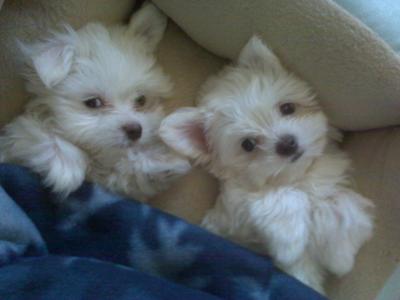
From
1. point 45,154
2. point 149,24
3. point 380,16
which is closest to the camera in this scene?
point 380,16

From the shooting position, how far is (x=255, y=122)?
1.46m

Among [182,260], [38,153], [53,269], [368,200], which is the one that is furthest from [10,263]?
[368,200]

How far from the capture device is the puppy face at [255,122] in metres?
1.45

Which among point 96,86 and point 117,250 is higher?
point 96,86

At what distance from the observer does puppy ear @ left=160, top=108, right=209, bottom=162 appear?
4.87 feet

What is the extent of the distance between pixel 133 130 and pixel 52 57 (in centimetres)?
28

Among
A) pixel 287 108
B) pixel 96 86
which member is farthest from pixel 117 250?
pixel 287 108

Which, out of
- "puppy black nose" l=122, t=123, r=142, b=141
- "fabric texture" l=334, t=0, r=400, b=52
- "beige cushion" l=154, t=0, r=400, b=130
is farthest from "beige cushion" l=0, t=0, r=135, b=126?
"fabric texture" l=334, t=0, r=400, b=52

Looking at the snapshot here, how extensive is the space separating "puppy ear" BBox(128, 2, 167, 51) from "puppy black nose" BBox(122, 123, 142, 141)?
0.26m

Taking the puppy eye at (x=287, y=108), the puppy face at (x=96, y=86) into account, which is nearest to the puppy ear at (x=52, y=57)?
the puppy face at (x=96, y=86)

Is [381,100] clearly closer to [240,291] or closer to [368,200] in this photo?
[368,200]

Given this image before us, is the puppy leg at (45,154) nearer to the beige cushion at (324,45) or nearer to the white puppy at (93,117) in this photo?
the white puppy at (93,117)

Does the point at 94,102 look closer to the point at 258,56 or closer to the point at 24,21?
the point at 24,21

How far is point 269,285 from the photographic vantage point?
144 cm
